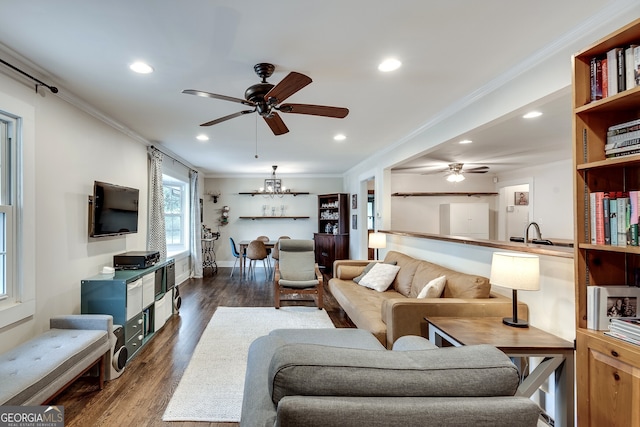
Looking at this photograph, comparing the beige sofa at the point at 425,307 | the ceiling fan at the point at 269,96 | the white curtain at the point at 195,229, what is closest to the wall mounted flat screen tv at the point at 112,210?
the ceiling fan at the point at 269,96

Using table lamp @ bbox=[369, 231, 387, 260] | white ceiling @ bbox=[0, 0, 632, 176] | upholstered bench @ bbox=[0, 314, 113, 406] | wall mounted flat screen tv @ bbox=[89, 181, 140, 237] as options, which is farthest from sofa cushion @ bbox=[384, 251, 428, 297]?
wall mounted flat screen tv @ bbox=[89, 181, 140, 237]

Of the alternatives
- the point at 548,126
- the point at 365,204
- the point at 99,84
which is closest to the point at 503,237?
the point at 365,204

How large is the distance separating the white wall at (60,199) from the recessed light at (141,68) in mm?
858

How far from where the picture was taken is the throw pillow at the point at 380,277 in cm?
381

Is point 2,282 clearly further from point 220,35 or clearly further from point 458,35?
point 458,35

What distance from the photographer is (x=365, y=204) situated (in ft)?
21.7

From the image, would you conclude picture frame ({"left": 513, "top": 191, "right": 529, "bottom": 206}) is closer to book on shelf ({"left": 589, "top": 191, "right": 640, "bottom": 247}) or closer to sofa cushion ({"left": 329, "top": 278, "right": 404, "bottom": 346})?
sofa cushion ({"left": 329, "top": 278, "right": 404, "bottom": 346})

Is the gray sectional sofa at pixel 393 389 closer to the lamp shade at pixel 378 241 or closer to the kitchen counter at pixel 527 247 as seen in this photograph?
the kitchen counter at pixel 527 247

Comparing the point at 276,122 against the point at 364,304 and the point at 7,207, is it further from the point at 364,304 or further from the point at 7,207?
the point at 7,207

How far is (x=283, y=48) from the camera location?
2.08 metres

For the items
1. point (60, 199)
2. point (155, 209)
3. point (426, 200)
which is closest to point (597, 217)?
point (60, 199)

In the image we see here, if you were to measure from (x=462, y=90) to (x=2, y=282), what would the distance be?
3.96 metres

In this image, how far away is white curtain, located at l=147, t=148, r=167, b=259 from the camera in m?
4.57

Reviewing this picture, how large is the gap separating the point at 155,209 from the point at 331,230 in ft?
14.5
